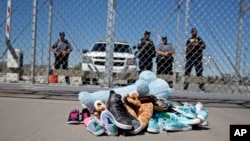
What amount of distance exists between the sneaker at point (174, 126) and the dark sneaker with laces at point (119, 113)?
353 mm

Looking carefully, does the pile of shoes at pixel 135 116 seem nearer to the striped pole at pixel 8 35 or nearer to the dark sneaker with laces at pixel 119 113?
the dark sneaker with laces at pixel 119 113

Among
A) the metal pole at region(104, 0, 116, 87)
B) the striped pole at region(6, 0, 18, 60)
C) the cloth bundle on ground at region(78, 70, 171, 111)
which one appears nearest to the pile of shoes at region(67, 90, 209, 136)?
the cloth bundle on ground at region(78, 70, 171, 111)

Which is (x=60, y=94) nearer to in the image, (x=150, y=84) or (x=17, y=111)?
(x=17, y=111)

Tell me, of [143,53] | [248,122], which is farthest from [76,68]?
[248,122]

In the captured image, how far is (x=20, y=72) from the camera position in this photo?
17.4 ft

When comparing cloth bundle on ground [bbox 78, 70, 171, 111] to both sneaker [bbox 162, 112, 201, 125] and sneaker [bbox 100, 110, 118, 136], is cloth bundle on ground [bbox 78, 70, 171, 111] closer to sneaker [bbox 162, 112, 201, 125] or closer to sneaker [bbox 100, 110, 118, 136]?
sneaker [bbox 162, 112, 201, 125]

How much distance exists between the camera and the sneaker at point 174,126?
261 cm

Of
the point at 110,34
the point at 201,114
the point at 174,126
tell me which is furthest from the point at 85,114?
the point at 110,34

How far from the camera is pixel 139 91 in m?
3.01

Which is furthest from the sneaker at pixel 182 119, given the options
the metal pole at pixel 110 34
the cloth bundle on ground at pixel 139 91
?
the metal pole at pixel 110 34

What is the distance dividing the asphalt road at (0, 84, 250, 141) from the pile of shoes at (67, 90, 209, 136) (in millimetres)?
60

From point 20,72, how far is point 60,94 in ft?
3.12

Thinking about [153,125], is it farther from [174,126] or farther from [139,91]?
[139,91]

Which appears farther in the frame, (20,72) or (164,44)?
(20,72)
